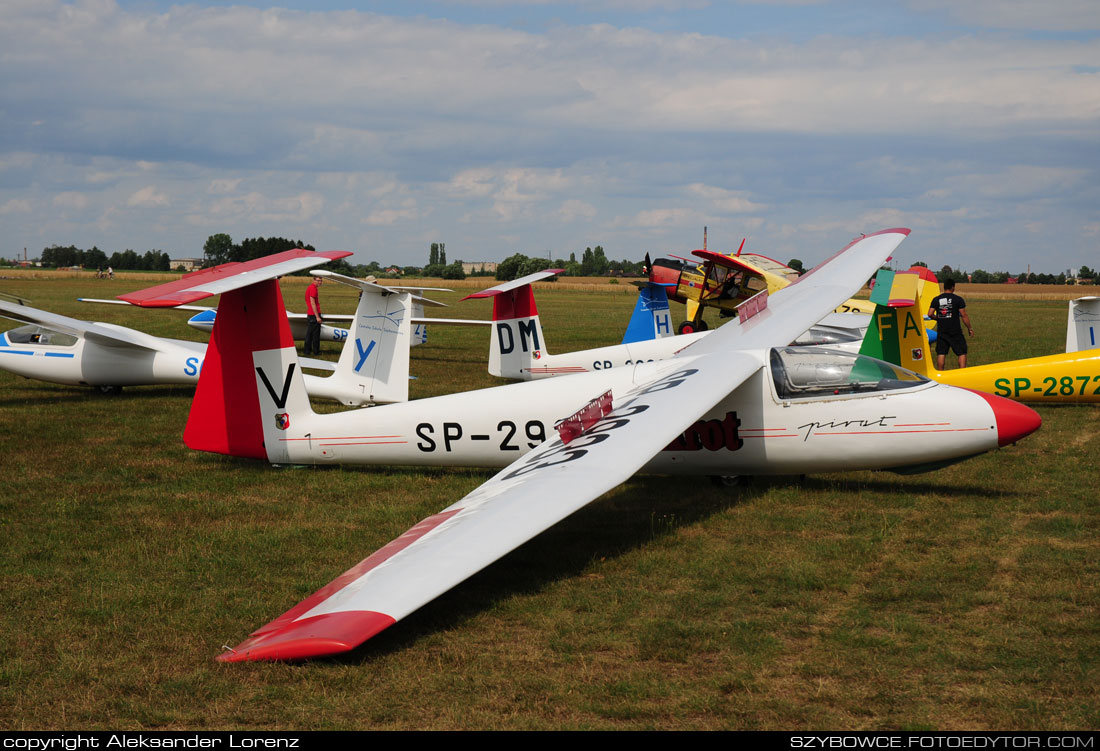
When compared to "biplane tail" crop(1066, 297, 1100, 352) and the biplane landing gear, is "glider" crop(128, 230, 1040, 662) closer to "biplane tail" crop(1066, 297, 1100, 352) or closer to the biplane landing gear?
"biplane tail" crop(1066, 297, 1100, 352)

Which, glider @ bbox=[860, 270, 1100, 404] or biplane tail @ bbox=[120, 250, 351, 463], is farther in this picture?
glider @ bbox=[860, 270, 1100, 404]

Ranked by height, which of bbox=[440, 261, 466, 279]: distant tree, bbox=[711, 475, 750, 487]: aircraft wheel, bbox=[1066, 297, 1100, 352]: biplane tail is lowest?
bbox=[711, 475, 750, 487]: aircraft wheel

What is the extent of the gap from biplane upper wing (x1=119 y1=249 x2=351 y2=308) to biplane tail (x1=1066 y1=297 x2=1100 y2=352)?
508 inches

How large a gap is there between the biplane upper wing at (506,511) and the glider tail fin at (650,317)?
30.5ft

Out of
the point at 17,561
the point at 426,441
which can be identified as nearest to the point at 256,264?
the point at 426,441

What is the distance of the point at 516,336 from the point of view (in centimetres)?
1605

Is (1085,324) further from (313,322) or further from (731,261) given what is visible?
(313,322)

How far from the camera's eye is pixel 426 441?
905 centimetres

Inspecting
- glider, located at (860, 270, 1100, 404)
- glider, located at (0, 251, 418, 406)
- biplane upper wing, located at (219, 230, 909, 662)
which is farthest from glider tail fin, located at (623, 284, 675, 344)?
biplane upper wing, located at (219, 230, 909, 662)

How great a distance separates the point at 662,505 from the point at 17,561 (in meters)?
5.58

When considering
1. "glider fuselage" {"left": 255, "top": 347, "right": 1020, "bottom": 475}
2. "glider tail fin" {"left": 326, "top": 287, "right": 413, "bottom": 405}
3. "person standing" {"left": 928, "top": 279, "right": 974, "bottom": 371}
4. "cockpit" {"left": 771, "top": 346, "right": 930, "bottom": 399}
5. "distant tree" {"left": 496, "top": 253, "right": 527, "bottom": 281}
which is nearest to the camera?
"glider fuselage" {"left": 255, "top": 347, "right": 1020, "bottom": 475}

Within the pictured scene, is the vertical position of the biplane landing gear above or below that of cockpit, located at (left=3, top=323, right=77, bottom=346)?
above

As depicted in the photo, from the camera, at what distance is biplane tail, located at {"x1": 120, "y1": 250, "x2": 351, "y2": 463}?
29.3 feet
